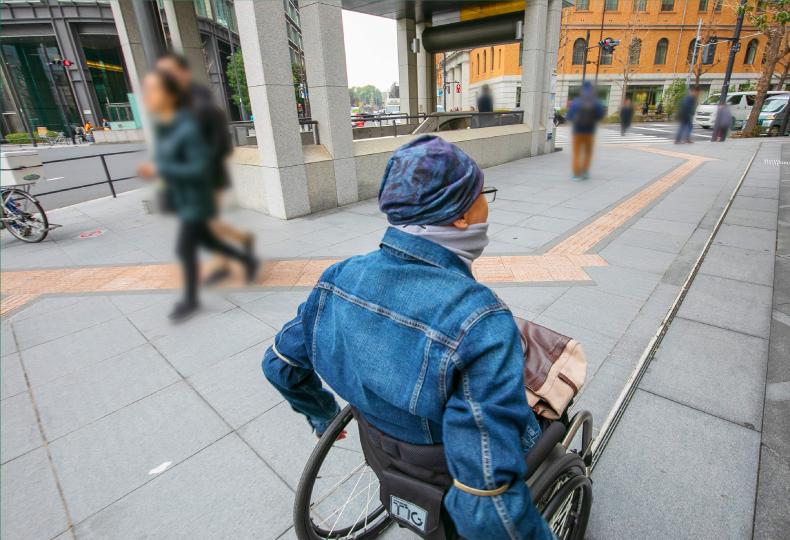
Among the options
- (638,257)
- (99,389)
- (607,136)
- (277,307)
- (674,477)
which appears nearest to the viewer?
(607,136)

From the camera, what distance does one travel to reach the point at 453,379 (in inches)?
52.0

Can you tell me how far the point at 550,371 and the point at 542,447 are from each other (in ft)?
0.92

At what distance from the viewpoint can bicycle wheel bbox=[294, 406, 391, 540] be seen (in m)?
1.88

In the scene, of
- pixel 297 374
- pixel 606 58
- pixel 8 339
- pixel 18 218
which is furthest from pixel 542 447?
pixel 8 339

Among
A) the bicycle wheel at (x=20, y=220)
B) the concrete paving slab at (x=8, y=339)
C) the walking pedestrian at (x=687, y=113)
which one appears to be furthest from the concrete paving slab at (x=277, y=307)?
the walking pedestrian at (x=687, y=113)

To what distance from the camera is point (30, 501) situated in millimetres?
2379

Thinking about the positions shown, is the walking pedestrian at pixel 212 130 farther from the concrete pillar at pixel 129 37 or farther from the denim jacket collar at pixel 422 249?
the denim jacket collar at pixel 422 249

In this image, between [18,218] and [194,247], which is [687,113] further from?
[18,218]

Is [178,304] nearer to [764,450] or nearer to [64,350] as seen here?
[764,450]

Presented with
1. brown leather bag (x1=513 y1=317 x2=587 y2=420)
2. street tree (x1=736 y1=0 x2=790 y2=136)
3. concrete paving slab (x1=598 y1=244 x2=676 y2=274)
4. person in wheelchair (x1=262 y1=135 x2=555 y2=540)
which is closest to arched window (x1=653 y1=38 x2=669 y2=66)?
street tree (x1=736 y1=0 x2=790 y2=136)

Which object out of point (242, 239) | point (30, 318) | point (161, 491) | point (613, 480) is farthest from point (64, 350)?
point (242, 239)

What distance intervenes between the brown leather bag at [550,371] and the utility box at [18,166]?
152 cm

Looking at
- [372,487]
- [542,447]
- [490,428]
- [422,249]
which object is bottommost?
[372,487]

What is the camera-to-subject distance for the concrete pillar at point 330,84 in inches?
293
